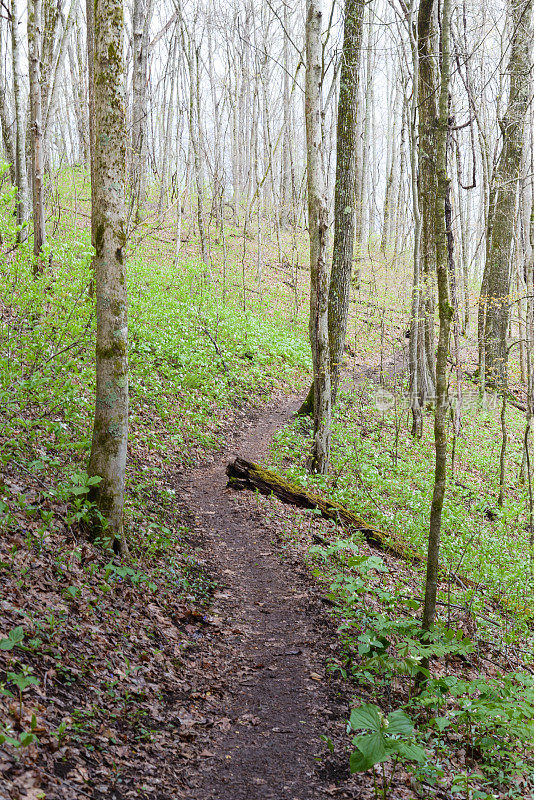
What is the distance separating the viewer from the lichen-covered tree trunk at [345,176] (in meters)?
9.80

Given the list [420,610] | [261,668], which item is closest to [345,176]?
[420,610]

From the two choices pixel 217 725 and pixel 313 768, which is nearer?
pixel 313 768

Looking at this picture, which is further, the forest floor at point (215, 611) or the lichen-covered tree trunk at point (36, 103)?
the lichen-covered tree trunk at point (36, 103)

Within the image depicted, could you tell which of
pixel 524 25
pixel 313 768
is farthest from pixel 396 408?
pixel 313 768

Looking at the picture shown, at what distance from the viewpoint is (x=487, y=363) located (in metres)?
15.6

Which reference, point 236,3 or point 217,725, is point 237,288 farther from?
point 217,725

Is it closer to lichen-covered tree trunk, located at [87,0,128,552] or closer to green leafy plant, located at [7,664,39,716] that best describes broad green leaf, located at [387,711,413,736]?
green leafy plant, located at [7,664,39,716]

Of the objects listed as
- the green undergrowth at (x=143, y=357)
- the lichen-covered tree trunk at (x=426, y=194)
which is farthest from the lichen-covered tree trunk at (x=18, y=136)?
the lichen-covered tree trunk at (x=426, y=194)

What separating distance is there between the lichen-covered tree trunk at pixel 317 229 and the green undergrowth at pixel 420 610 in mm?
872

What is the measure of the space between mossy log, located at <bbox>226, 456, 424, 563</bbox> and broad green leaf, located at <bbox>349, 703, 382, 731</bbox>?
3614mm

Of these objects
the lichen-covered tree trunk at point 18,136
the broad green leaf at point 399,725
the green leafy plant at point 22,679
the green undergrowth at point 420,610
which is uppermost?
the lichen-covered tree trunk at point 18,136

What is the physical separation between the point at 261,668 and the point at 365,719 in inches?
66.9

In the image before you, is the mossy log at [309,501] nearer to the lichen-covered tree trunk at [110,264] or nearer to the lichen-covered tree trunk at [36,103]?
the lichen-covered tree trunk at [110,264]

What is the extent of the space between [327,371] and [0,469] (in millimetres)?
4810
